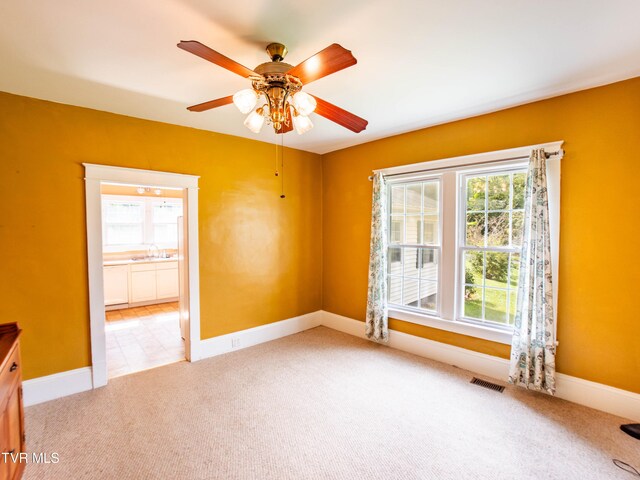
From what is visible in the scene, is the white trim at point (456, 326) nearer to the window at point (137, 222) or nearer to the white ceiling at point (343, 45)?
the white ceiling at point (343, 45)

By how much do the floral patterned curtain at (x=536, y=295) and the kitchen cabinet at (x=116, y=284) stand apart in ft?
21.0

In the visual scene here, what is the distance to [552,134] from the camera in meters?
2.70

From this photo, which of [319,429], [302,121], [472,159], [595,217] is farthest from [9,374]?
[595,217]

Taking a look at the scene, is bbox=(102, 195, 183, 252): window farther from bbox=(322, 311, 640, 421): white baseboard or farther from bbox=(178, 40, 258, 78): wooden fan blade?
bbox=(178, 40, 258, 78): wooden fan blade

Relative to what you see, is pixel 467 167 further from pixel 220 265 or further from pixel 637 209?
pixel 220 265

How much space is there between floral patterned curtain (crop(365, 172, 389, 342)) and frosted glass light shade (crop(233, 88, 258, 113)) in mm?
2379

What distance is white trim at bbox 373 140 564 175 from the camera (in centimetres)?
268

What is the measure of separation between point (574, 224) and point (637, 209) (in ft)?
1.29

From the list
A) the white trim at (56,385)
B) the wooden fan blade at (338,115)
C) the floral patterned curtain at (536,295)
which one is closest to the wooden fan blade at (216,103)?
the wooden fan blade at (338,115)

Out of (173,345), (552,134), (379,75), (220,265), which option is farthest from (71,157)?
(552,134)

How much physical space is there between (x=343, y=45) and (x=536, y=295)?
2644 mm

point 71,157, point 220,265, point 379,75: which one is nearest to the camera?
point 379,75

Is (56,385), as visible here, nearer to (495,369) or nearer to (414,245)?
(414,245)

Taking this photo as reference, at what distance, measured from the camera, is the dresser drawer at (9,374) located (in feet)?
4.97
